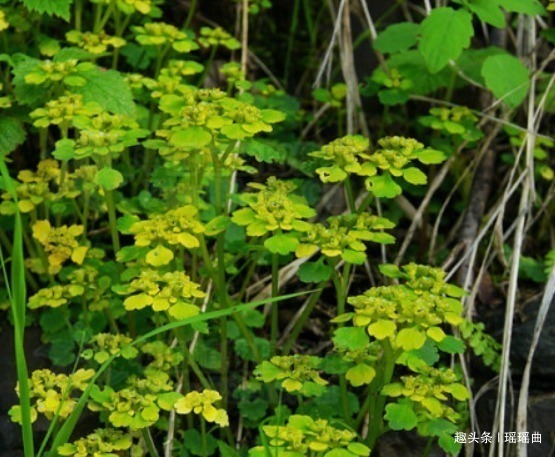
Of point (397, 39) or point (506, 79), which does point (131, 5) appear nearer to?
point (397, 39)

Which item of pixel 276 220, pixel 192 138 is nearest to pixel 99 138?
pixel 192 138

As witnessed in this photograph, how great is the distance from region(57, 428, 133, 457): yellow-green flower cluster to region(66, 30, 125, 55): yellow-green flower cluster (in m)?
1.10

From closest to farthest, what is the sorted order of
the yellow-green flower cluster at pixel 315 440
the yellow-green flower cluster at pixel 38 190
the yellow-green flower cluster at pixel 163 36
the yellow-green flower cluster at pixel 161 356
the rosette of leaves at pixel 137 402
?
the yellow-green flower cluster at pixel 315 440 → the rosette of leaves at pixel 137 402 → the yellow-green flower cluster at pixel 161 356 → the yellow-green flower cluster at pixel 38 190 → the yellow-green flower cluster at pixel 163 36

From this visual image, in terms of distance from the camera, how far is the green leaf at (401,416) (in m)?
1.88

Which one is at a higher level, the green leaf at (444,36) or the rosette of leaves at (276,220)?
the green leaf at (444,36)

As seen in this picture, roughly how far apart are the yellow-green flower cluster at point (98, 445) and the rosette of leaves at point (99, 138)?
610mm

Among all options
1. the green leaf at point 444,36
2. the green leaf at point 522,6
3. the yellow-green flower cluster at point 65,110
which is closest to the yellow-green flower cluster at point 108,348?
the yellow-green flower cluster at point 65,110

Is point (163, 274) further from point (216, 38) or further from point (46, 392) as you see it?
point (216, 38)

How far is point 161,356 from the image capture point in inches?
85.4

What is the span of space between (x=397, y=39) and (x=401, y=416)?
1.31 m

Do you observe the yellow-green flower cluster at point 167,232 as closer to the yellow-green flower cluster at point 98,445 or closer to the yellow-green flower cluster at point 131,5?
the yellow-green flower cluster at point 98,445

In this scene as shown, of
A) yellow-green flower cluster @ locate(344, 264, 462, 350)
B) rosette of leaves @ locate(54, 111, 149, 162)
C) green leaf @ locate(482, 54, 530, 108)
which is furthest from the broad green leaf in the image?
green leaf @ locate(482, 54, 530, 108)

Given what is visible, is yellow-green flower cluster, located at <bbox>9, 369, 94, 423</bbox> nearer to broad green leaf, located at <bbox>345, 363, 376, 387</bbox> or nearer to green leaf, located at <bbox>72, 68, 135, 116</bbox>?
broad green leaf, located at <bbox>345, 363, 376, 387</bbox>

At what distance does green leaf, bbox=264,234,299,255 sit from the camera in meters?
1.95
